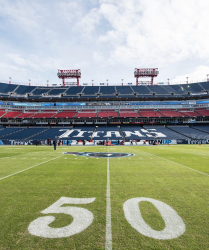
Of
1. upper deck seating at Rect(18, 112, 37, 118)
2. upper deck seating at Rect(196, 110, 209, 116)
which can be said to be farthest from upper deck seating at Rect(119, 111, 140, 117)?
upper deck seating at Rect(18, 112, 37, 118)

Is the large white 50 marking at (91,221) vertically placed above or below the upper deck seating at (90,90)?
below

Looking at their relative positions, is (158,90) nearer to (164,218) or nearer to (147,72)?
(147,72)

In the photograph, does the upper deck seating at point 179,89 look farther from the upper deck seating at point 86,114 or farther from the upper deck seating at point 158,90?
the upper deck seating at point 86,114

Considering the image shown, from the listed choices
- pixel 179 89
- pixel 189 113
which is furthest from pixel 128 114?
pixel 179 89

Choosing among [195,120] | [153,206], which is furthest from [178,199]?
[195,120]

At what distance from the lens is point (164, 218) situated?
3613 mm

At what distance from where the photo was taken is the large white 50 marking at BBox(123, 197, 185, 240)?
3.04 m

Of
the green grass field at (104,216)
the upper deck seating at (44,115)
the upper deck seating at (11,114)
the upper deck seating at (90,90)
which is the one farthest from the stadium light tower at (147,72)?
the green grass field at (104,216)

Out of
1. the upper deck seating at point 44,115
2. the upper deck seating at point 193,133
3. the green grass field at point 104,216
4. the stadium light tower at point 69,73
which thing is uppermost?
the stadium light tower at point 69,73

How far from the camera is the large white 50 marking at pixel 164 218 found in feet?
9.96

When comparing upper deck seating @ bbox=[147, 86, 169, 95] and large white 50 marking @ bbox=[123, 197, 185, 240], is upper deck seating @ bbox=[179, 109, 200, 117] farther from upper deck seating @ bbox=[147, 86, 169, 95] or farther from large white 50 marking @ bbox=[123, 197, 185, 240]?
large white 50 marking @ bbox=[123, 197, 185, 240]

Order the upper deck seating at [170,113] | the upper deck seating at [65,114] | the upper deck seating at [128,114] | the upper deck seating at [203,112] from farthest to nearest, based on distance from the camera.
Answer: the upper deck seating at [65,114], the upper deck seating at [128,114], the upper deck seating at [170,113], the upper deck seating at [203,112]

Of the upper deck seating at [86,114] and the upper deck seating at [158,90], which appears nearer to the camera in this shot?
the upper deck seating at [86,114]

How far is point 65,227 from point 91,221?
Result: 0.63 meters
